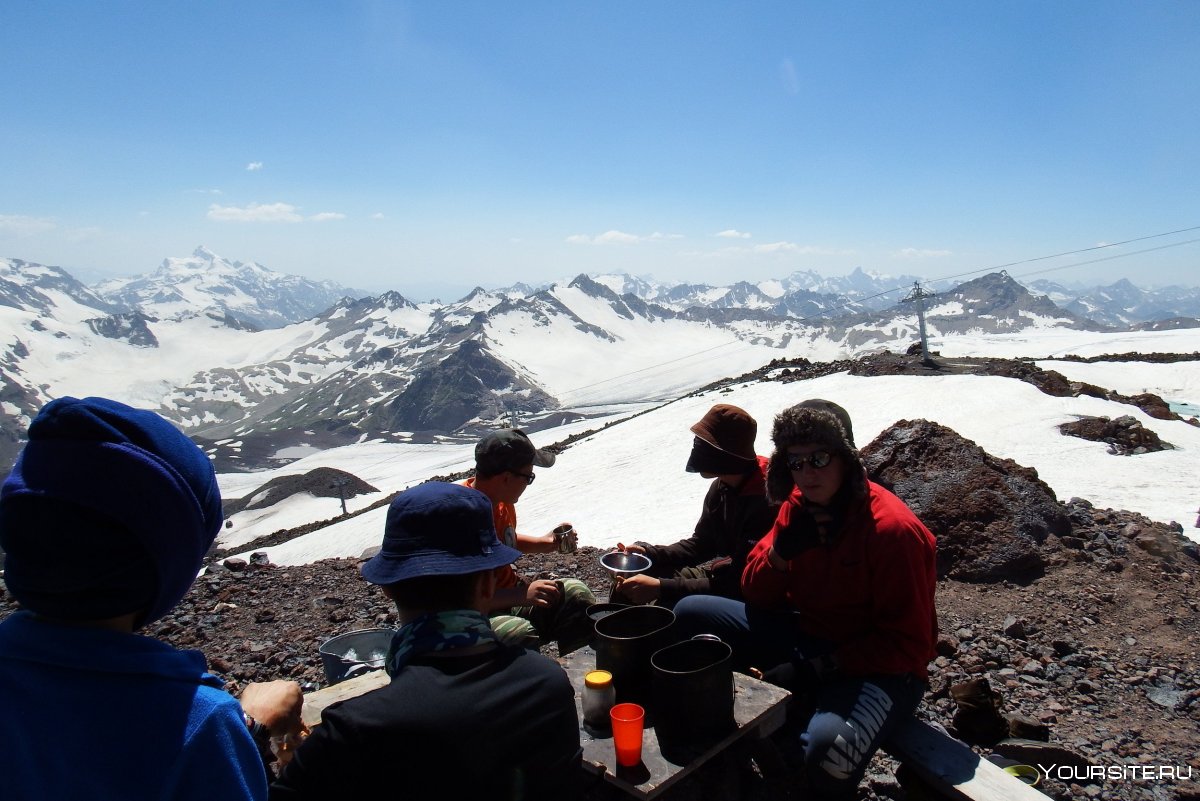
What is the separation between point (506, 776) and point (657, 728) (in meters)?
1.26

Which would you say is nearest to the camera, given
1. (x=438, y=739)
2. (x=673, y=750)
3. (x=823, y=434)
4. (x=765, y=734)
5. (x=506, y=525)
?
(x=438, y=739)

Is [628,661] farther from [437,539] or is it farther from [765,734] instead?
[437,539]

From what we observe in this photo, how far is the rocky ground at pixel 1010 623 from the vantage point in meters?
4.27

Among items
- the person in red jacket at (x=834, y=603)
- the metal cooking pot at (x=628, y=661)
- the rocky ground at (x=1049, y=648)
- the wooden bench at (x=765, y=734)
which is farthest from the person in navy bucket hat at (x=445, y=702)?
the person in red jacket at (x=834, y=603)

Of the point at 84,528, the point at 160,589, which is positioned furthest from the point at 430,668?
the point at 84,528

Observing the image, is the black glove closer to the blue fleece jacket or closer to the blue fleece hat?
the blue fleece jacket

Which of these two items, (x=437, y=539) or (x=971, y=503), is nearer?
(x=437, y=539)

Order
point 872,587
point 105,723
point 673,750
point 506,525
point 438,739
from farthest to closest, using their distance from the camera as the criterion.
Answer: point 506,525
point 872,587
point 673,750
point 438,739
point 105,723

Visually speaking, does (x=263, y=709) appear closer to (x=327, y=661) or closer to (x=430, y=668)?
(x=430, y=668)

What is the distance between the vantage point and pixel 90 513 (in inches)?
66.0

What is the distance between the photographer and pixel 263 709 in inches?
110

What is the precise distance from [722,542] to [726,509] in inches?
12.7

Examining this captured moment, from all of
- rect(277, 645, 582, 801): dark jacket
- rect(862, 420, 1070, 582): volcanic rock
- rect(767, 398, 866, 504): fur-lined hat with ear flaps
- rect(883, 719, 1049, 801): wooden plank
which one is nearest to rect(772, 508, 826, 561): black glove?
rect(767, 398, 866, 504): fur-lined hat with ear flaps

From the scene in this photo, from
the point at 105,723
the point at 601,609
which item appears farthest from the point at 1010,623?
the point at 105,723
